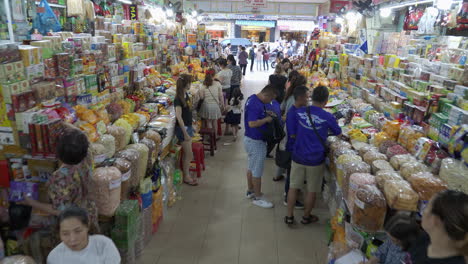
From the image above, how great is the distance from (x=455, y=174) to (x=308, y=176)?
1.53 m

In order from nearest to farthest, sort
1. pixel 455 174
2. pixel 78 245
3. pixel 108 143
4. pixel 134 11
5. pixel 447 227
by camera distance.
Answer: pixel 447 227, pixel 78 245, pixel 455 174, pixel 108 143, pixel 134 11

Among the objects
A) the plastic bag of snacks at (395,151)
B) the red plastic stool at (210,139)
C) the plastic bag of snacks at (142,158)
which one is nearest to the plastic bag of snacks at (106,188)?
the plastic bag of snacks at (142,158)

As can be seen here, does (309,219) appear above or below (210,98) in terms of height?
below

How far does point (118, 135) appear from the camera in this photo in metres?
3.54

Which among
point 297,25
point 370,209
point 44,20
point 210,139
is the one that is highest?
point 297,25

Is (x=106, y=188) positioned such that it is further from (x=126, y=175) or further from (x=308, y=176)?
(x=308, y=176)

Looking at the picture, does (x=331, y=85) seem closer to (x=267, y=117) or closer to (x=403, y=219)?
(x=267, y=117)

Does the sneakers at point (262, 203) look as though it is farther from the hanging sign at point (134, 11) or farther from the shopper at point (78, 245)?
the hanging sign at point (134, 11)

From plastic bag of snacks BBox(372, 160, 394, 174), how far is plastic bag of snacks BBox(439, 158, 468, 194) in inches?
17.9

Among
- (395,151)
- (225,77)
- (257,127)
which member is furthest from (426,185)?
(225,77)

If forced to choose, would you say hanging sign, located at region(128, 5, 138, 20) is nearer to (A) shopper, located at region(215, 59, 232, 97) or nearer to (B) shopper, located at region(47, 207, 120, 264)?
(A) shopper, located at region(215, 59, 232, 97)

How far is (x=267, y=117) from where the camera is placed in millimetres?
4164

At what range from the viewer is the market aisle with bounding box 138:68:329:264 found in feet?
11.7

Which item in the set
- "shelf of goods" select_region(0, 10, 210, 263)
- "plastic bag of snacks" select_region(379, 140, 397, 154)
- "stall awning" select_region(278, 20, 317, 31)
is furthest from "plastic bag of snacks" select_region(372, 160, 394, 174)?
"stall awning" select_region(278, 20, 317, 31)
